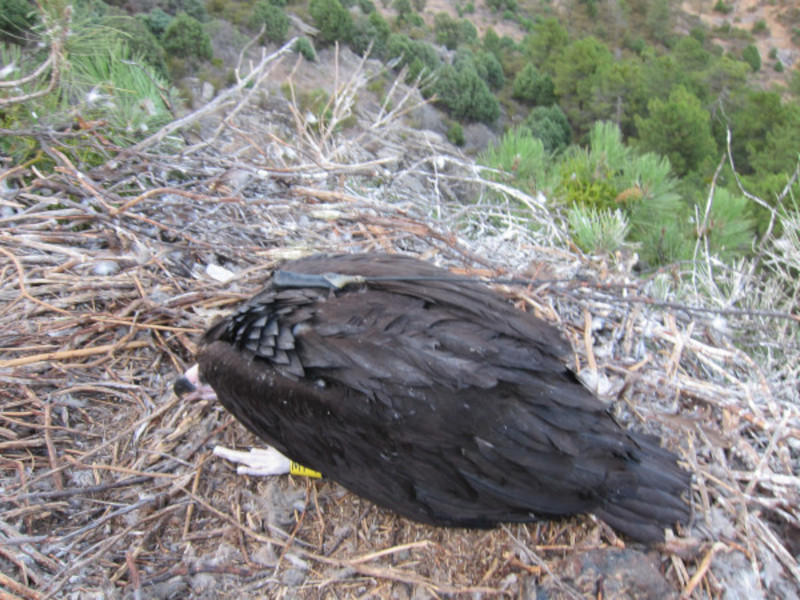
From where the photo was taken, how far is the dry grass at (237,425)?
68.0 inches

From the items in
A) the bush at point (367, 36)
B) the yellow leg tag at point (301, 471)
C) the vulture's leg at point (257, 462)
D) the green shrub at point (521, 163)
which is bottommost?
the bush at point (367, 36)

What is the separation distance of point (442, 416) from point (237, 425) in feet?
3.34

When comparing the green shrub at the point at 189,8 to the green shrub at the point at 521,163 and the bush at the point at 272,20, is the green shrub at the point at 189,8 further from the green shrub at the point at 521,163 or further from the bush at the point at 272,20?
the green shrub at the point at 521,163

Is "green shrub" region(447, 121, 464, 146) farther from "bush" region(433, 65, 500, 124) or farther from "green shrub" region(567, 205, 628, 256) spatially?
"green shrub" region(567, 205, 628, 256)

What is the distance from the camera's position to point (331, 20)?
62.0 feet

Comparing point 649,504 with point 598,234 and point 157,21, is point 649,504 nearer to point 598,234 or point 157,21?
point 598,234

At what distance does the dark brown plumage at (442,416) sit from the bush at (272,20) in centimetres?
1724

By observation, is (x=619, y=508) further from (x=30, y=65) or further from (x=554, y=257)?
(x=30, y=65)

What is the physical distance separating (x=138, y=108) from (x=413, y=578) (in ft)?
10.4

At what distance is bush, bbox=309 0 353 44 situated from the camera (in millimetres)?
18859

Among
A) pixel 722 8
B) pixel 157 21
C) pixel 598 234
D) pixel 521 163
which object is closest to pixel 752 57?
pixel 722 8

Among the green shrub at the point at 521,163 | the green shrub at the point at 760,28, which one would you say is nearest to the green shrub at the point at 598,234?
the green shrub at the point at 521,163

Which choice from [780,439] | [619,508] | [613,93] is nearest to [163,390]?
[619,508]

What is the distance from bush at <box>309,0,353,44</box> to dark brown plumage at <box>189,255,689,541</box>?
19561 mm
